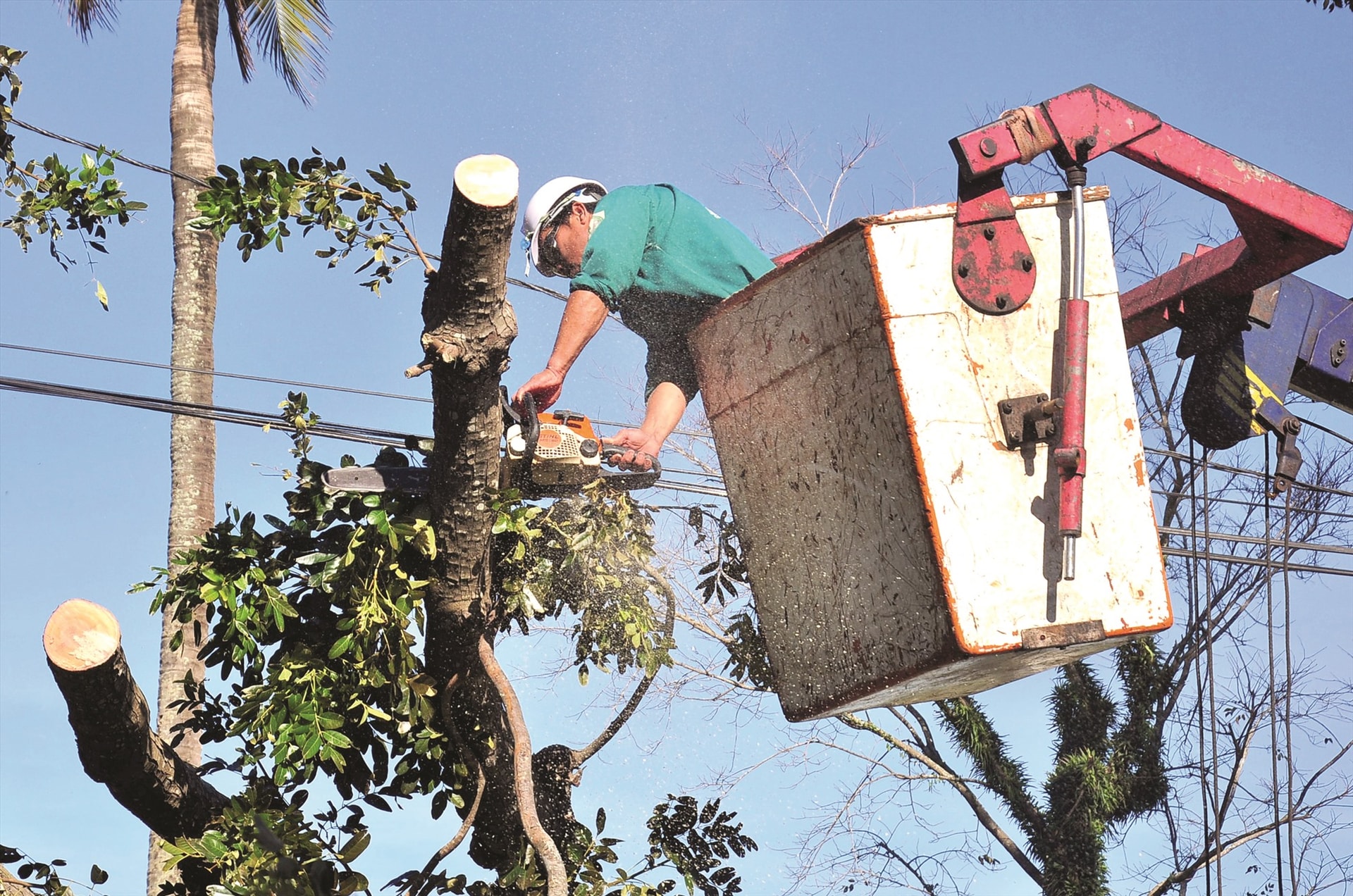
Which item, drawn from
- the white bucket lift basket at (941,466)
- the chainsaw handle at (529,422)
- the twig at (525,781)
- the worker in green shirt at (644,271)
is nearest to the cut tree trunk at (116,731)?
the twig at (525,781)

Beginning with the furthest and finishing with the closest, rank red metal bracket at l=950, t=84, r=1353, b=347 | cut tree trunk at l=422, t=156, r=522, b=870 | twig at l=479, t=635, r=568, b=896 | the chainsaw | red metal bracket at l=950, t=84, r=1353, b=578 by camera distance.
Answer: the chainsaw < twig at l=479, t=635, r=568, b=896 < red metal bracket at l=950, t=84, r=1353, b=347 < red metal bracket at l=950, t=84, r=1353, b=578 < cut tree trunk at l=422, t=156, r=522, b=870

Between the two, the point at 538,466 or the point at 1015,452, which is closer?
the point at 1015,452

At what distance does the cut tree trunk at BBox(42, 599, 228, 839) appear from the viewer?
3430 mm

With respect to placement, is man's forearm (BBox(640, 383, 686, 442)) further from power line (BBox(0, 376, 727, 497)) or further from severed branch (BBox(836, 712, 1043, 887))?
severed branch (BBox(836, 712, 1043, 887))

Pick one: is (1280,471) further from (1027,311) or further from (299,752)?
(299,752)

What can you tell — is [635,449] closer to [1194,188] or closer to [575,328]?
[575,328]

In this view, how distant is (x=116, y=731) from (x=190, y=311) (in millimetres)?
6406

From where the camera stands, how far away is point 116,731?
358 cm

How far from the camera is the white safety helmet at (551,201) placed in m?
4.57

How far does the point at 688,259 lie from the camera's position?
170 inches

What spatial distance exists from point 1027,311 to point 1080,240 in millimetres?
207

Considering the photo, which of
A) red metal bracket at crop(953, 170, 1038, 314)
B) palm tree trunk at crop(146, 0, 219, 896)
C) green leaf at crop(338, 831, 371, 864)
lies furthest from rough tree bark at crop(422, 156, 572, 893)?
palm tree trunk at crop(146, 0, 219, 896)

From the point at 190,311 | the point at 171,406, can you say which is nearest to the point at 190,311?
the point at 190,311

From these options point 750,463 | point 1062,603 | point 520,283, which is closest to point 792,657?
point 750,463
